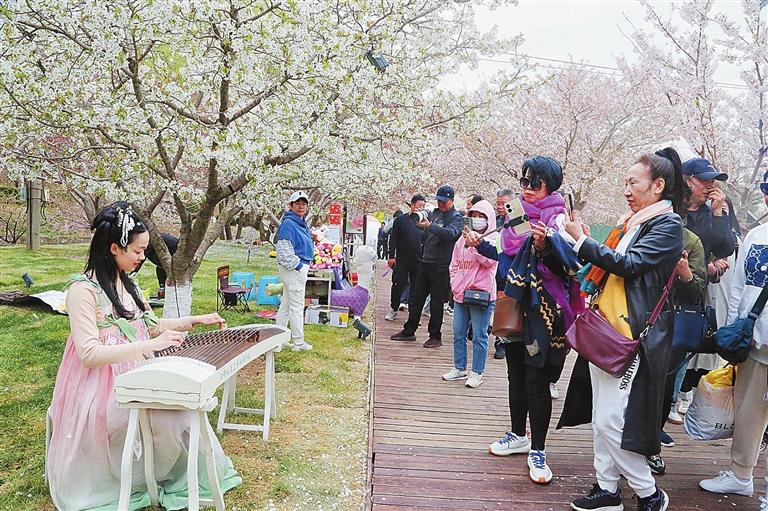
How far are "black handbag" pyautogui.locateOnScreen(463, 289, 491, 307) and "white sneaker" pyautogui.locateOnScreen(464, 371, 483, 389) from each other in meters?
0.75

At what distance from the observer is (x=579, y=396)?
329 centimetres

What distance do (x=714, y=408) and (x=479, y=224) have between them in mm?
2176

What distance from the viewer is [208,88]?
4.89 metres

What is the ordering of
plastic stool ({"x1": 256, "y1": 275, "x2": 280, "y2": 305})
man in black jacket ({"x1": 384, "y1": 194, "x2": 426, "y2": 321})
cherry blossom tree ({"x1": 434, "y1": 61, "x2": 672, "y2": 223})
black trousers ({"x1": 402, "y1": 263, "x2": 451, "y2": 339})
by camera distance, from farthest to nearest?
cherry blossom tree ({"x1": 434, "y1": 61, "x2": 672, "y2": 223}), plastic stool ({"x1": 256, "y1": 275, "x2": 280, "y2": 305}), man in black jacket ({"x1": 384, "y1": 194, "x2": 426, "y2": 321}), black trousers ({"x1": 402, "y1": 263, "x2": 451, "y2": 339})

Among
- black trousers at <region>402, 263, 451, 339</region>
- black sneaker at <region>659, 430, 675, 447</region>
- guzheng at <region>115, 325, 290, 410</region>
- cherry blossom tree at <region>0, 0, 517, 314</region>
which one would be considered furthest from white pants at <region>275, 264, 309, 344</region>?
black sneaker at <region>659, 430, 675, 447</region>

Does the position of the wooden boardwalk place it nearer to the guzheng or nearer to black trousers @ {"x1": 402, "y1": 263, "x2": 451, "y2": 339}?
the guzheng

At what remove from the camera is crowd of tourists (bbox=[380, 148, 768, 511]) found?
9.12 ft

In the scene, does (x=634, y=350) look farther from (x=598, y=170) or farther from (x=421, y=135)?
(x=598, y=170)

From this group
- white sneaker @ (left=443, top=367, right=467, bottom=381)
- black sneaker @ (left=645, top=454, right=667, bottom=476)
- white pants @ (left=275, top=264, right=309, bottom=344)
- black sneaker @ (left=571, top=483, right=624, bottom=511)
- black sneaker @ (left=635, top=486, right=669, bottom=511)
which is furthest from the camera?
white pants @ (left=275, top=264, right=309, bottom=344)

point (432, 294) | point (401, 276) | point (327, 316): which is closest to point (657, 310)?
point (432, 294)

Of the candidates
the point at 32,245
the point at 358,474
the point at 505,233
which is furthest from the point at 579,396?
the point at 32,245

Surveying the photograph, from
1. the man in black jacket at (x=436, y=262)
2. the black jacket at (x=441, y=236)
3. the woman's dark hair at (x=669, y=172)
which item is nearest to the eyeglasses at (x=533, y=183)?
the woman's dark hair at (x=669, y=172)

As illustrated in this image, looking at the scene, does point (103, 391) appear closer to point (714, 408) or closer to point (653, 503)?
point (653, 503)

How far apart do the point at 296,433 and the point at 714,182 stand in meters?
3.47
